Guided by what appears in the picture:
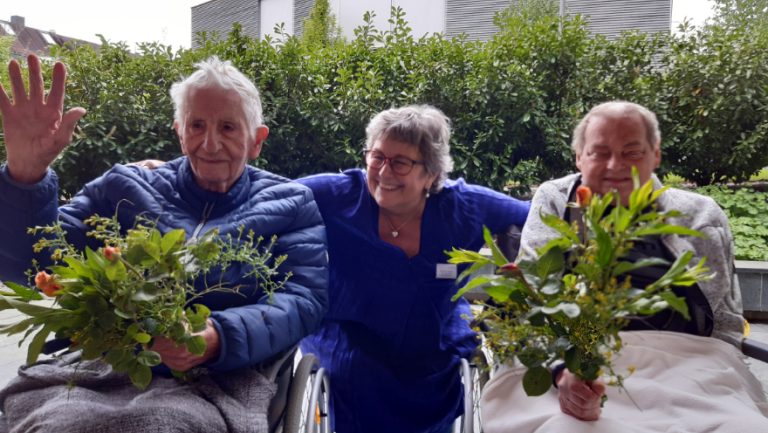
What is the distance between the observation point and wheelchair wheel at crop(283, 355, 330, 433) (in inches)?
67.7

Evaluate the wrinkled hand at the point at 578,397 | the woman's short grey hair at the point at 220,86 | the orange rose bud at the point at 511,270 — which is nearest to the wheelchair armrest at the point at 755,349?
the wrinkled hand at the point at 578,397

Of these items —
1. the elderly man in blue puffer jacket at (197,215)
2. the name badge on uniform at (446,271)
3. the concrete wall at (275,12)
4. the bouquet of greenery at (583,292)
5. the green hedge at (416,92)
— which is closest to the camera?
the bouquet of greenery at (583,292)

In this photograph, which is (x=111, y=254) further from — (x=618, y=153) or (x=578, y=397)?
(x=618, y=153)

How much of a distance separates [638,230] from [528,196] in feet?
10.8

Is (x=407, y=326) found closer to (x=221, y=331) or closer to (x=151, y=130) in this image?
(x=221, y=331)

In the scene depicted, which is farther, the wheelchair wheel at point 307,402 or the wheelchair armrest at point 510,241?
the wheelchair armrest at point 510,241

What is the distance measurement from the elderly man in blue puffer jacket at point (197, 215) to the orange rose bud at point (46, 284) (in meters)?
0.25

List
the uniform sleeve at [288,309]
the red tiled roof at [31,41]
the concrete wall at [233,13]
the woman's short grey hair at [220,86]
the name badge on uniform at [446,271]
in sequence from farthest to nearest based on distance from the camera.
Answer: the concrete wall at [233,13] < the red tiled roof at [31,41] < the name badge on uniform at [446,271] < the woman's short grey hair at [220,86] < the uniform sleeve at [288,309]

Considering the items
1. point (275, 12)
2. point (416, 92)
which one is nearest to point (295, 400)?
point (416, 92)

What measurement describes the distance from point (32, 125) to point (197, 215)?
1.77ft

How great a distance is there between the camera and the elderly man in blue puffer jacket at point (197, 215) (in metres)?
1.49

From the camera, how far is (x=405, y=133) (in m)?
2.27

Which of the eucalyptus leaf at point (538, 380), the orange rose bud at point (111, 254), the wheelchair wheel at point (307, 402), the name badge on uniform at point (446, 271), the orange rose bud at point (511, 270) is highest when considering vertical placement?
the orange rose bud at point (111, 254)

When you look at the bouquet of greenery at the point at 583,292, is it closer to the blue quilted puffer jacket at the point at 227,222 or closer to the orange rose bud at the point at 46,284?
the blue quilted puffer jacket at the point at 227,222
